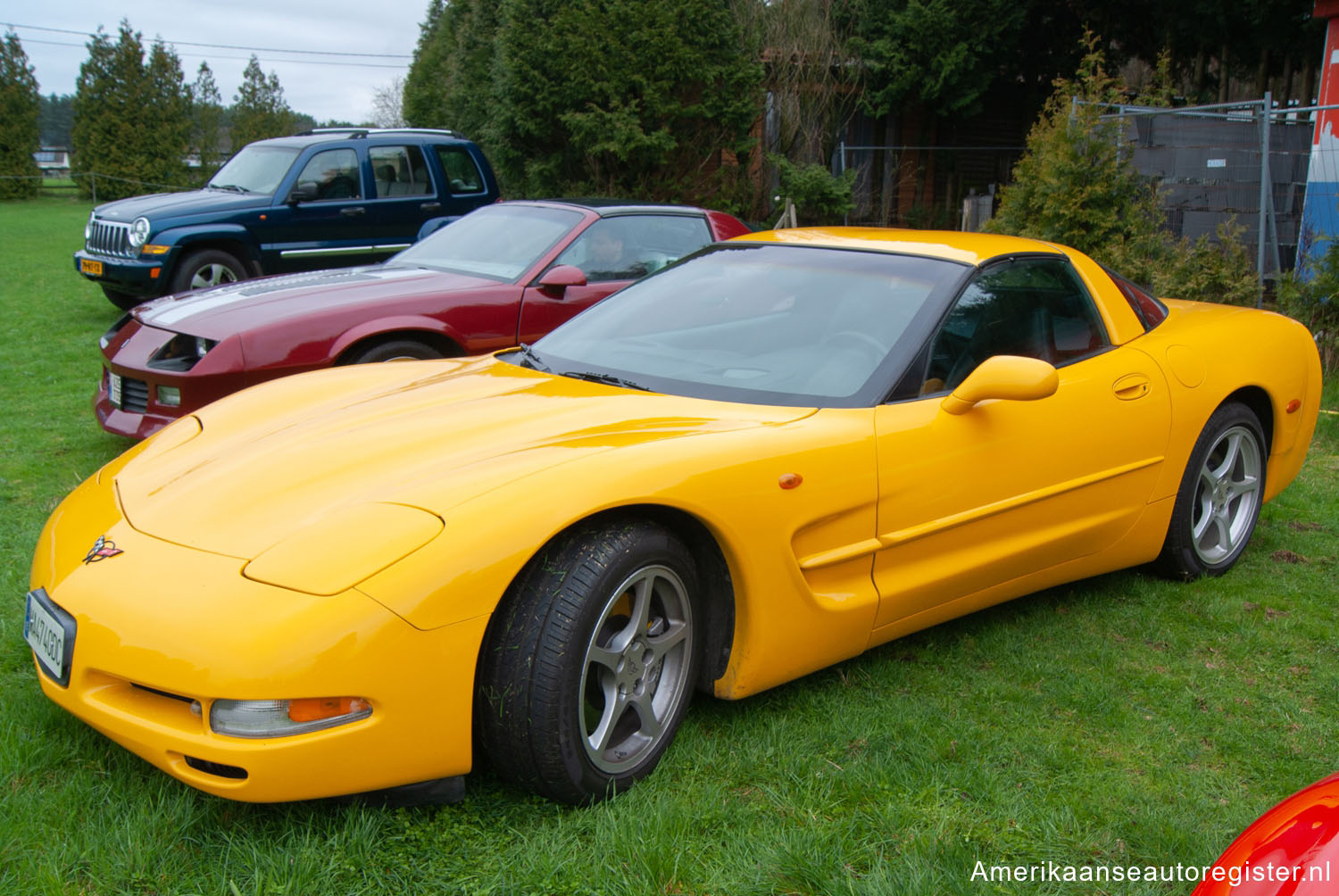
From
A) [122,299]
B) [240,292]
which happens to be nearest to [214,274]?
[122,299]

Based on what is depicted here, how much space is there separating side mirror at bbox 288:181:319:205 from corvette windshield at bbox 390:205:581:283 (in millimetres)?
3521

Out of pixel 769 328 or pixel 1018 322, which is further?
pixel 1018 322

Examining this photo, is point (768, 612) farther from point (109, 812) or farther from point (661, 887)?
point (109, 812)

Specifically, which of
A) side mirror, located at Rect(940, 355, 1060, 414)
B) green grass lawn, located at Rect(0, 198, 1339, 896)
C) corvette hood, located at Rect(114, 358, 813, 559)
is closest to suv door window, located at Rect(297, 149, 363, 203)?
green grass lawn, located at Rect(0, 198, 1339, 896)

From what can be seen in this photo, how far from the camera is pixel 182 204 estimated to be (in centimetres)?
957

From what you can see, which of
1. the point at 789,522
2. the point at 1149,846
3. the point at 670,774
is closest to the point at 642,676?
the point at 670,774

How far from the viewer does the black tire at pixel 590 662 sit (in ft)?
7.54

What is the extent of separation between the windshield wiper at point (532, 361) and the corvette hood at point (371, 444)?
0.05m

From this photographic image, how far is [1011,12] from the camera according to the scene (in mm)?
15711

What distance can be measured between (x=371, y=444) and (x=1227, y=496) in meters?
3.22

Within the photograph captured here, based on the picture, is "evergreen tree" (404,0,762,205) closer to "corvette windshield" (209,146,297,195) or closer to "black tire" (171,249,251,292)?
"corvette windshield" (209,146,297,195)

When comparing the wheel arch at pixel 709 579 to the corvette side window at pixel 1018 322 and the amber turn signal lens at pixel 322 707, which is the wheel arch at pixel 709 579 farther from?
the corvette side window at pixel 1018 322

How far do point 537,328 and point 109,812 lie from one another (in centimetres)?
394

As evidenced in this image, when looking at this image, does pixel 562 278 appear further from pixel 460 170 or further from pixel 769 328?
pixel 460 170
